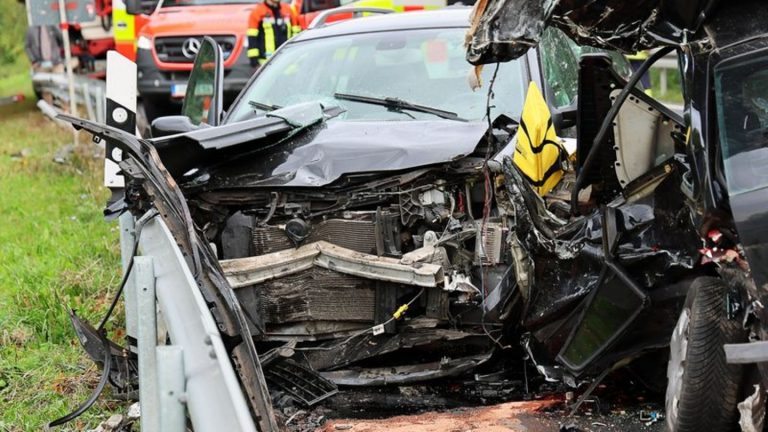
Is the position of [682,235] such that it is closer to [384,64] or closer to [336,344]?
[336,344]

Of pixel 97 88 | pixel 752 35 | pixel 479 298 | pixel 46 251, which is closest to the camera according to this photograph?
pixel 752 35

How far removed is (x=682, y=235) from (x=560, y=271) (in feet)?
2.41

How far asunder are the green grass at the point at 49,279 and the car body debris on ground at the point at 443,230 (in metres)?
0.50

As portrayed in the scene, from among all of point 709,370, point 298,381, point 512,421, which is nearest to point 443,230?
point 298,381

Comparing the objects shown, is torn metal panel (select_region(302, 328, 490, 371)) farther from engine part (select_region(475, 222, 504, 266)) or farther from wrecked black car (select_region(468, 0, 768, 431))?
wrecked black car (select_region(468, 0, 768, 431))

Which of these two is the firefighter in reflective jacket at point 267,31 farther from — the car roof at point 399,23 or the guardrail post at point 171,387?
the guardrail post at point 171,387

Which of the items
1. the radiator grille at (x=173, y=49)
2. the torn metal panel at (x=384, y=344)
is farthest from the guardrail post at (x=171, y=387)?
the radiator grille at (x=173, y=49)

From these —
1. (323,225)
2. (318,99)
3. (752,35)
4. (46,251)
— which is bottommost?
(46,251)

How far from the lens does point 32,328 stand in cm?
615

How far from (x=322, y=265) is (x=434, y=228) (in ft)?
1.93

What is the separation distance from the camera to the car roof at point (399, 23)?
650cm

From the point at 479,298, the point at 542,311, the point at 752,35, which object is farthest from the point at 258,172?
the point at 752,35

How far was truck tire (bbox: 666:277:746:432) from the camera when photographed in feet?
11.1

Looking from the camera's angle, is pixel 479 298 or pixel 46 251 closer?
pixel 479 298
